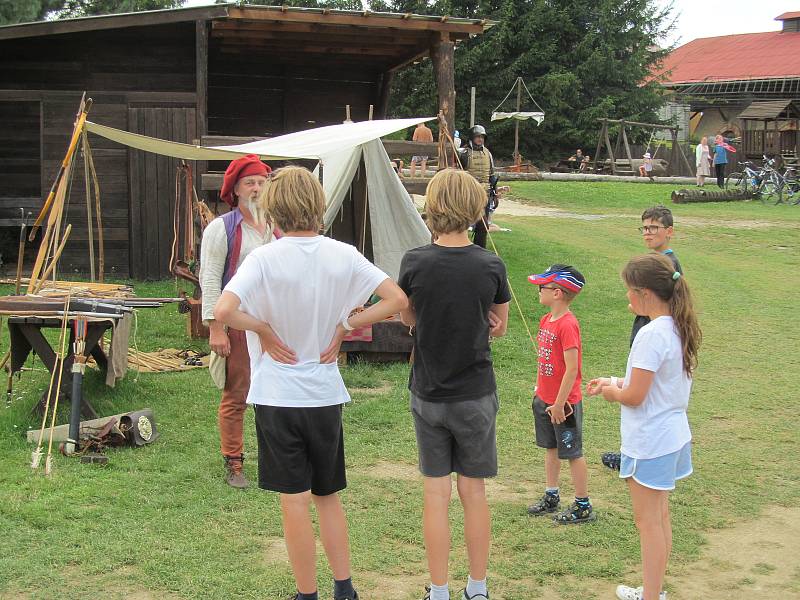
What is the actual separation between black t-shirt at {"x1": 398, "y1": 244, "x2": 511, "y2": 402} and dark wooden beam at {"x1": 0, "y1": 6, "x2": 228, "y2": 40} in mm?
8654

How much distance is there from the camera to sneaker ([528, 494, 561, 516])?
472 cm

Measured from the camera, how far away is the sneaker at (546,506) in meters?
4.72

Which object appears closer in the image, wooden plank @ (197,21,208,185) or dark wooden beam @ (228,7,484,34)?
dark wooden beam @ (228,7,484,34)

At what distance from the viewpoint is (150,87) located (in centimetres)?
1262

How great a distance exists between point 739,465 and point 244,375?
2.98m

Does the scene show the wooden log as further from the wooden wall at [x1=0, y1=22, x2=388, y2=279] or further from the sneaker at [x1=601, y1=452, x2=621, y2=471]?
the sneaker at [x1=601, y1=452, x2=621, y2=471]

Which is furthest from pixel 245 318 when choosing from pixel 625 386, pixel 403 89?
pixel 403 89

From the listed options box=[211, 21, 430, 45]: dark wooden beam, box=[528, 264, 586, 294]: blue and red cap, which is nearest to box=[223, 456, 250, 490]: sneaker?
box=[528, 264, 586, 294]: blue and red cap

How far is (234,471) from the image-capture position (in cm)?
508

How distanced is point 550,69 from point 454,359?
33.1 m

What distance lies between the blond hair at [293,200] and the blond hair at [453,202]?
1.39 feet

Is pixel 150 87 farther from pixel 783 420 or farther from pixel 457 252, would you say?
pixel 457 252

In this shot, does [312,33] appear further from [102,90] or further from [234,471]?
[234,471]

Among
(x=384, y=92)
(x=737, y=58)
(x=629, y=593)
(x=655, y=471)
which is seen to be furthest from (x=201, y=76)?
(x=737, y=58)
